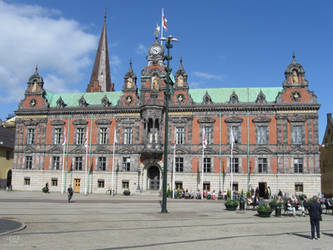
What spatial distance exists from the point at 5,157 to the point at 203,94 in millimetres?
39499

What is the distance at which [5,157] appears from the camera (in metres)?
66.9

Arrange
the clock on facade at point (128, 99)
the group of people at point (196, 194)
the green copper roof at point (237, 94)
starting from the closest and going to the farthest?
the group of people at point (196, 194) < the green copper roof at point (237, 94) < the clock on facade at point (128, 99)

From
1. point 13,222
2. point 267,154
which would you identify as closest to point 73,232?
point 13,222

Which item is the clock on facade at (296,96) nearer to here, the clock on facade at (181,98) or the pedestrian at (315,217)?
the clock on facade at (181,98)

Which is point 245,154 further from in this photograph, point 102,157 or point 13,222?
point 13,222

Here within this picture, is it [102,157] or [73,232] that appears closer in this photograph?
[73,232]

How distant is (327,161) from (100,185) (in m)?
44.7

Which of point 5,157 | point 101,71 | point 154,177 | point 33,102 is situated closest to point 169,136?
point 154,177

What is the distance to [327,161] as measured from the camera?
6988cm

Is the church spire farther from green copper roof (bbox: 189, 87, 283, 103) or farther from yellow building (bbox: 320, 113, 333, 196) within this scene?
yellow building (bbox: 320, 113, 333, 196)

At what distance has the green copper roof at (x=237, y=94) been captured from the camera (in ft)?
179

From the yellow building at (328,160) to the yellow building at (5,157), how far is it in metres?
60.2

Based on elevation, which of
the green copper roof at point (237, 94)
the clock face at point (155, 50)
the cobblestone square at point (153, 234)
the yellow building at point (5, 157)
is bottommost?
the cobblestone square at point (153, 234)

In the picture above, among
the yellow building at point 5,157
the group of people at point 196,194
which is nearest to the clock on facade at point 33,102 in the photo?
the yellow building at point 5,157
